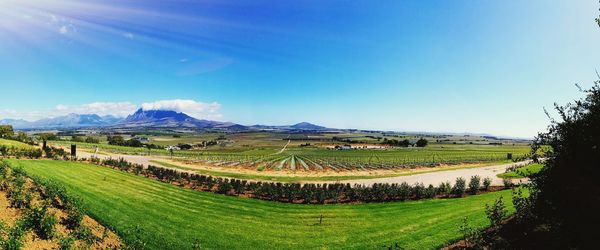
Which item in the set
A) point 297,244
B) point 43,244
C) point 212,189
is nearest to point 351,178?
point 212,189

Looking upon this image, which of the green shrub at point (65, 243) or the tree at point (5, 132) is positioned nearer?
the green shrub at point (65, 243)

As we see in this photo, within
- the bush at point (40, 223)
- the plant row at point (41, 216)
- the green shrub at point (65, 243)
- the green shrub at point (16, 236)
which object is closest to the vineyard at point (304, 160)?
the plant row at point (41, 216)

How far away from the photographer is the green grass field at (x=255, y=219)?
20.7 metres

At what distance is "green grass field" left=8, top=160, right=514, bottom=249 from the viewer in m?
20.7

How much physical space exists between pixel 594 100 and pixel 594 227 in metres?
3.81

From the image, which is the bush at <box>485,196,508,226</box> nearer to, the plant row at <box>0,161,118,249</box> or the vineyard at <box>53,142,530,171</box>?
the plant row at <box>0,161,118,249</box>

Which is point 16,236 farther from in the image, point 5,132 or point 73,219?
point 5,132

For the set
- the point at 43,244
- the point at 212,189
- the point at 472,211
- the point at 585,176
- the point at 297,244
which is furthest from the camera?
the point at 212,189

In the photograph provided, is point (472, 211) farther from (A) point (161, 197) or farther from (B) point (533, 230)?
(A) point (161, 197)

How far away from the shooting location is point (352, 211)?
30.5 metres

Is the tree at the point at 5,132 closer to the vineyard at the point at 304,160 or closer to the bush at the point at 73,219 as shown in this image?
the vineyard at the point at 304,160

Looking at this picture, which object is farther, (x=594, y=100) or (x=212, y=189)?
(x=212, y=189)

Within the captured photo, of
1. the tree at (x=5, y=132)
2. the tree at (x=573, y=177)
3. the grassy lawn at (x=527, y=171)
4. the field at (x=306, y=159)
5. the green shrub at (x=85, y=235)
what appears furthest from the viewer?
the field at (x=306, y=159)

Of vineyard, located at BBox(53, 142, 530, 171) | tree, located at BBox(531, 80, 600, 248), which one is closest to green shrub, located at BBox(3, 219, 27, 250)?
tree, located at BBox(531, 80, 600, 248)
